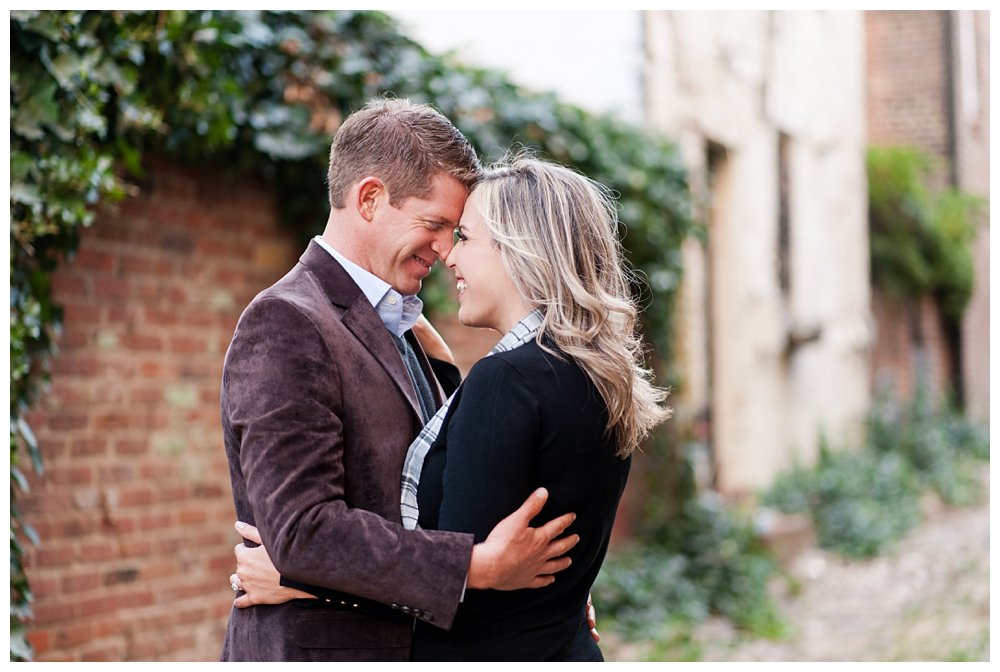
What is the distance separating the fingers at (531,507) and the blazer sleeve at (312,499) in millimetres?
107

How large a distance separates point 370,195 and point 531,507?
764 millimetres

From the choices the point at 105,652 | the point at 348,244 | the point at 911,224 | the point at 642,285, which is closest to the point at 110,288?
the point at 105,652

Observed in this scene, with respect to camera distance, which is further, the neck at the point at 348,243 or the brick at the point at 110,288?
the brick at the point at 110,288

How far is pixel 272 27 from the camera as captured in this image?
4.45m

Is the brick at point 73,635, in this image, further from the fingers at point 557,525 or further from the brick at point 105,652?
the fingers at point 557,525

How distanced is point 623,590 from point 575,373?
4771 mm

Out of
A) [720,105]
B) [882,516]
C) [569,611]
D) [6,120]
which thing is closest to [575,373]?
[569,611]

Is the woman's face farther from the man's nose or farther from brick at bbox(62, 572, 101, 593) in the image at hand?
brick at bbox(62, 572, 101, 593)

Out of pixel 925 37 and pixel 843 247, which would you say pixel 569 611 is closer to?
pixel 843 247

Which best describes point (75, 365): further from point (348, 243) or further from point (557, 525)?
point (557, 525)

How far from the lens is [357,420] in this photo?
204 cm

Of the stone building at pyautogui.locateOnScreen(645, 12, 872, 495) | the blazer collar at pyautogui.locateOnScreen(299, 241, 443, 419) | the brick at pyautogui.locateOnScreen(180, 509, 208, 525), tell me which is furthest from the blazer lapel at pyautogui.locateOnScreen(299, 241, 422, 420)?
the stone building at pyautogui.locateOnScreen(645, 12, 872, 495)

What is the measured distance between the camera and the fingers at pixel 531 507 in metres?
1.94

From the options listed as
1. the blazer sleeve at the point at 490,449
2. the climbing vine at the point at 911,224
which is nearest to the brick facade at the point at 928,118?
the climbing vine at the point at 911,224
